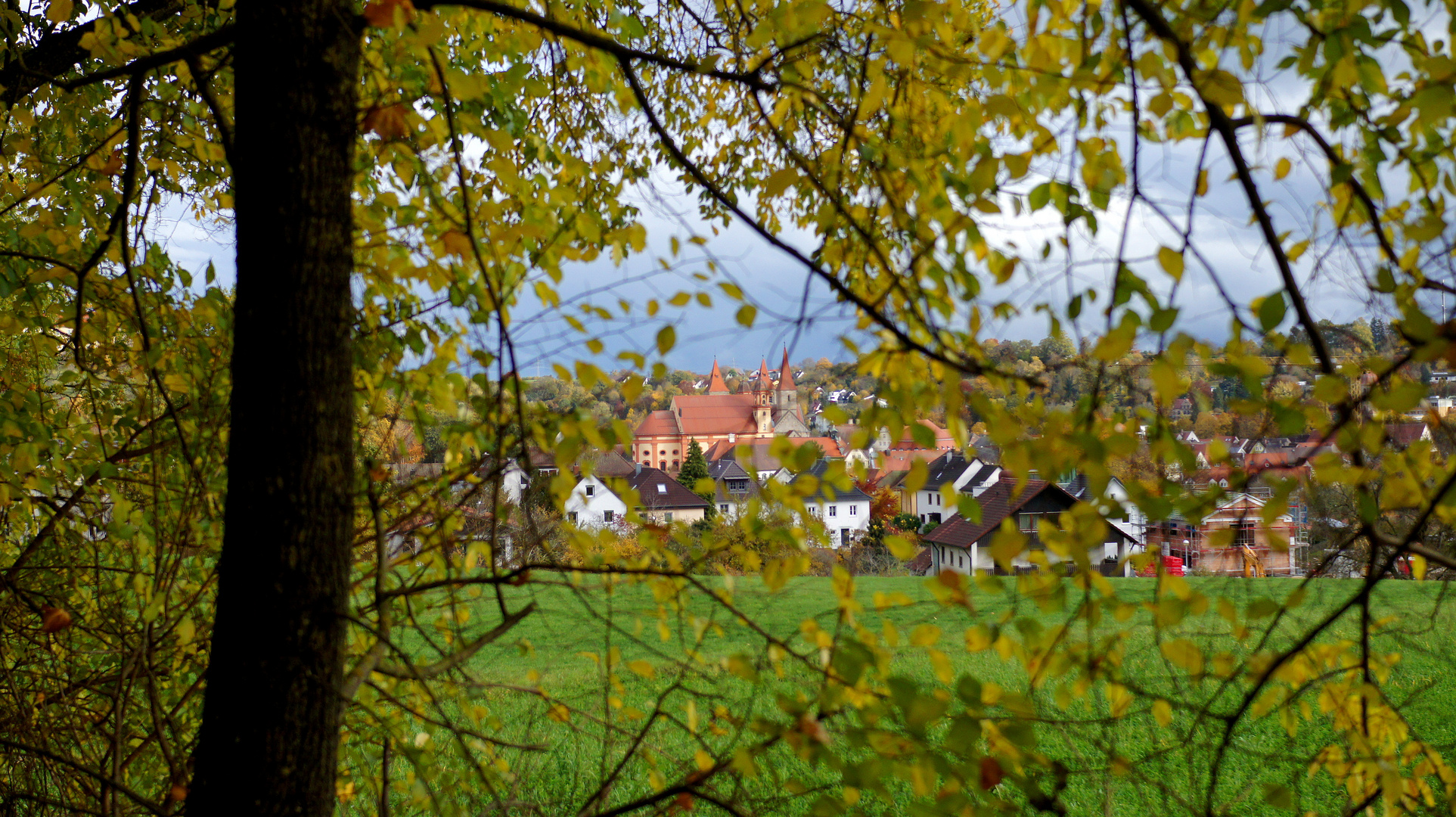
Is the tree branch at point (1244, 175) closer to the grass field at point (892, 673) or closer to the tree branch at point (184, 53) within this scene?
the grass field at point (892, 673)

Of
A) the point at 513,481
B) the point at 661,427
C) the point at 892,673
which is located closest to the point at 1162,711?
the point at 513,481

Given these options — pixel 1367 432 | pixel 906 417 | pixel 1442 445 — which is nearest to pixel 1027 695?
pixel 906 417

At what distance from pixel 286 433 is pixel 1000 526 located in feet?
3.40

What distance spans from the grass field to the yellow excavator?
33 mm

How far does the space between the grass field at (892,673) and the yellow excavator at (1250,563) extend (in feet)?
0.11

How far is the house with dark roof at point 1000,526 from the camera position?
125 cm

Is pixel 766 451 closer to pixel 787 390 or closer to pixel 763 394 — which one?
pixel 763 394

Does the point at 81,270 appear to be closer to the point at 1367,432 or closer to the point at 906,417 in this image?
the point at 906,417

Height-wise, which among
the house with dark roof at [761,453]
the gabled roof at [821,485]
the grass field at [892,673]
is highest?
the house with dark roof at [761,453]

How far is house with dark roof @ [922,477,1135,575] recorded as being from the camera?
1.25 m

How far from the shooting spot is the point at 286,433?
1.31 meters

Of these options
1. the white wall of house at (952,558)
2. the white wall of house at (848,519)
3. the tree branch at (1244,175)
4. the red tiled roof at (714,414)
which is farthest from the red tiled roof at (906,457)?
the white wall of house at (848,519)

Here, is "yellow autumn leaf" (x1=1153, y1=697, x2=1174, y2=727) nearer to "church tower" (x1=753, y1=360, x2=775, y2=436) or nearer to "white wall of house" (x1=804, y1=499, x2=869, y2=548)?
"church tower" (x1=753, y1=360, x2=775, y2=436)

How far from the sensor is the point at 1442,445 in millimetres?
1693
